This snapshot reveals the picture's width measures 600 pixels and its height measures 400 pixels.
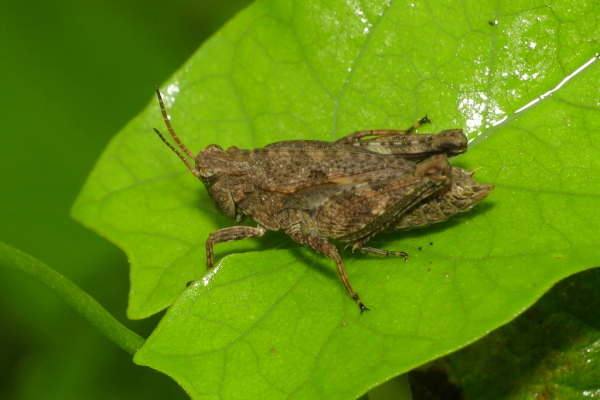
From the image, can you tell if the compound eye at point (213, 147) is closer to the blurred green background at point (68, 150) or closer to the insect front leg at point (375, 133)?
the insect front leg at point (375, 133)

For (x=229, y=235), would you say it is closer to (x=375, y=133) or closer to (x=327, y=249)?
(x=327, y=249)

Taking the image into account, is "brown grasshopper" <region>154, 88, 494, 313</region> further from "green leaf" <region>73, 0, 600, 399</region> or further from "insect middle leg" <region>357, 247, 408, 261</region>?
"green leaf" <region>73, 0, 600, 399</region>

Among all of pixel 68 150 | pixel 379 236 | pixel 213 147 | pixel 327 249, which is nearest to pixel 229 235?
pixel 213 147

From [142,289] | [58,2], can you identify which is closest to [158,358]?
[142,289]

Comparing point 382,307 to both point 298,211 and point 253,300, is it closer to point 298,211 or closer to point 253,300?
point 253,300

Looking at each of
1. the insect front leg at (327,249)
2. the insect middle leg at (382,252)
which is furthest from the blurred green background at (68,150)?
the insect middle leg at (382,252)

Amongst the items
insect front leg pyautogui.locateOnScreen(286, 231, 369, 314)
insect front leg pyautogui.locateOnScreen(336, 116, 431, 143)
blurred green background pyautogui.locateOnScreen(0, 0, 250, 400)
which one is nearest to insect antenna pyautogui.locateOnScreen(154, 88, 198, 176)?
insect front leg pyautogui.locateOnScreen(286, 231, 369, 314)
